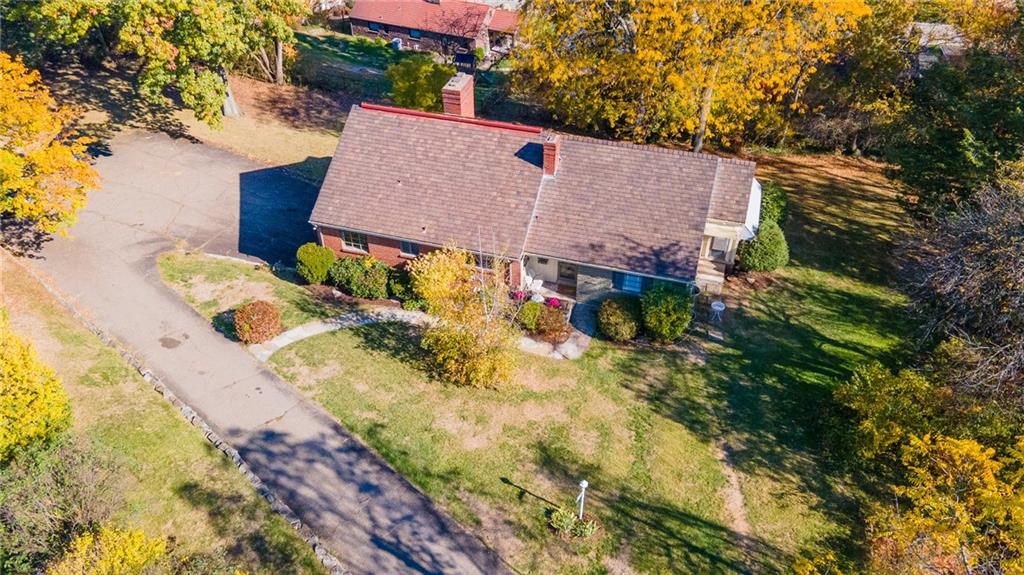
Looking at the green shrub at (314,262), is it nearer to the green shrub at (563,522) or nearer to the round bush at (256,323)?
the round bush at (256,323)

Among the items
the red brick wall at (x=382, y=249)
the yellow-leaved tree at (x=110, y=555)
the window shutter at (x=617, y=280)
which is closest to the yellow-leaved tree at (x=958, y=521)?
the window shutter at (x=617, y=280)

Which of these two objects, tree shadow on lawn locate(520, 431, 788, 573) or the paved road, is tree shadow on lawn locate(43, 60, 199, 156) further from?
tree shadow on lawn locate(520, 431, 788, 573)

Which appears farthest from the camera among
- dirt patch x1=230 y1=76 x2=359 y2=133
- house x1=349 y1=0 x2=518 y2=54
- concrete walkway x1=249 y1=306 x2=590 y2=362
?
house x1=349 y1=0 x2=518 y2=54

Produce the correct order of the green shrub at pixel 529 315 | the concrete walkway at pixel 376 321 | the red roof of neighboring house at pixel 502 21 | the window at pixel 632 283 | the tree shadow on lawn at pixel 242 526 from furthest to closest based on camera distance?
the red roof of neighboring house at pixel 502 21
the window at pixel 632 283
the green shrub at pixel 529 315
the concrete walkway at pixel 376 321
the tree shadow on lawn at pixel 242 526

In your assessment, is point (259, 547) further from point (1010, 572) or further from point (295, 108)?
point (295, 108)

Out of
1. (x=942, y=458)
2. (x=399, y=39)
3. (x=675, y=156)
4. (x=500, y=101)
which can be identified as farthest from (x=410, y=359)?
(x=399, y=39)

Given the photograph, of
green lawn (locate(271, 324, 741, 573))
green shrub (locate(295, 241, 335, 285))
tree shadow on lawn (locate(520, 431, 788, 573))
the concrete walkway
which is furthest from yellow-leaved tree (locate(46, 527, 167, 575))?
green shrub (locate(295, 241, 335, 285))
